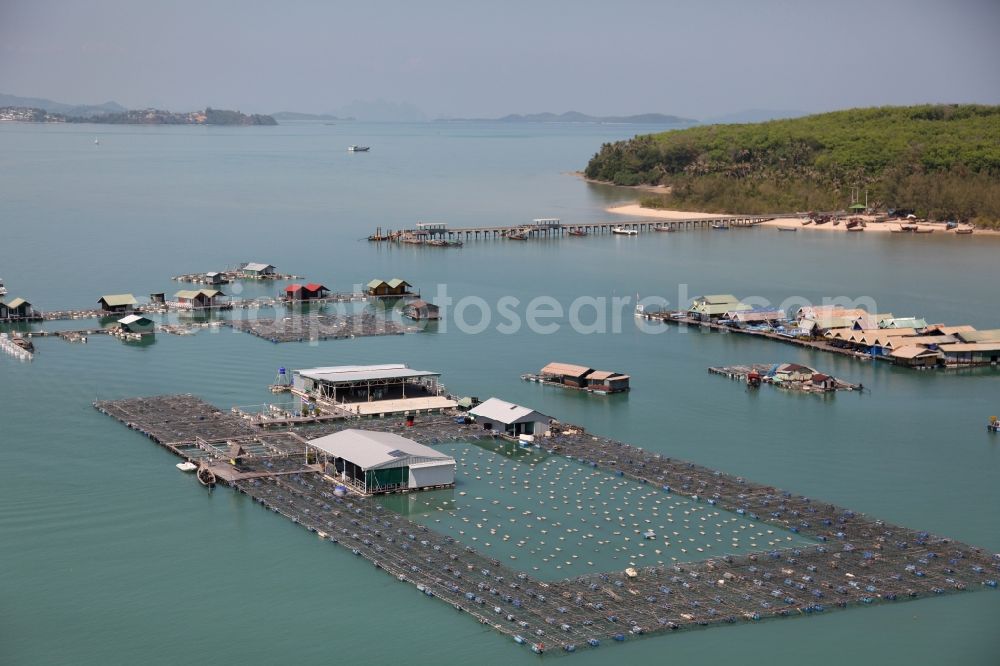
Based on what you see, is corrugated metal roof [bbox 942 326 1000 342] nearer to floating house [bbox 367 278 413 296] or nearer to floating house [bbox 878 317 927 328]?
floating house [bbox 878 317 927 328]

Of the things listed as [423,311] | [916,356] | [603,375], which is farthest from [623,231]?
[603,375]

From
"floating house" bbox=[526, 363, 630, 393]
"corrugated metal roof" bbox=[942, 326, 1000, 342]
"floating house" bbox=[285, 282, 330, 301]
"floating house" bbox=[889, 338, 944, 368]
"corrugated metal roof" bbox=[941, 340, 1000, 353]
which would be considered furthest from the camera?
"floating house" bbox=[285, 282, 330, 301]

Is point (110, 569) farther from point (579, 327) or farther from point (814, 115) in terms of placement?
point (814, 115)

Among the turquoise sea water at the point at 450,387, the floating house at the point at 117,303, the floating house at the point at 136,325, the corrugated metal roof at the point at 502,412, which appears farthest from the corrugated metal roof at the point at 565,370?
the floating house at the point at 117,303

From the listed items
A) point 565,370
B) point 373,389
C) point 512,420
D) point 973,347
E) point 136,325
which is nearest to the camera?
point 512,420

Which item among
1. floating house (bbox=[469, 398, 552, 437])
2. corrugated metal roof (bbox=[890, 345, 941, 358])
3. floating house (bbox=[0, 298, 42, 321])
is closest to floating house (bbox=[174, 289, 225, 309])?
floating house (bbox=[0, 298, 42, 321])

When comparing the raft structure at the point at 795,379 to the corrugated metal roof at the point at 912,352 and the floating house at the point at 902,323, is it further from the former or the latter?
the floating house at the point at 902,323

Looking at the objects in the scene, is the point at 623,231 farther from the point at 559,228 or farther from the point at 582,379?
the point at 582,379
